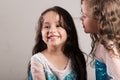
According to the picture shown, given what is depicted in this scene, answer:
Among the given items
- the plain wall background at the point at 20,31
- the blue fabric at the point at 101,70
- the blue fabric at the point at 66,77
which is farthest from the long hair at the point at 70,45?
the plain wall background at the point at 20,31

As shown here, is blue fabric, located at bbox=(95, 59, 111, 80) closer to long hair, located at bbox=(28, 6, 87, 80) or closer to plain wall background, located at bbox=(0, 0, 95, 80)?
long hair, located at bbox=(28, 6, 87, 80)

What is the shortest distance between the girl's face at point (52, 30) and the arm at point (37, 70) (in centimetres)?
9

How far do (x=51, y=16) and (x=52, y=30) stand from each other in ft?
0.17

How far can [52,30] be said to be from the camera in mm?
1043

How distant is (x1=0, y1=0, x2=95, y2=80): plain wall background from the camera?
1.51m

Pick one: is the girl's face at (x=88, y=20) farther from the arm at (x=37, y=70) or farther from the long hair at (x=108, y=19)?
the arm at (x=37, y=70)

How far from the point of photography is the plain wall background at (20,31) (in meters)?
1.51

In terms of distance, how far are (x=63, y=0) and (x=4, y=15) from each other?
331 millimetres

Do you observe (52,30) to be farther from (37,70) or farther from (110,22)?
(110,22)

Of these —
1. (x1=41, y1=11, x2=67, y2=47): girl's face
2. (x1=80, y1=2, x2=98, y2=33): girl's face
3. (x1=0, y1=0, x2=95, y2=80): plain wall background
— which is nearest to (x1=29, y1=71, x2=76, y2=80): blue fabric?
(x1=41, y1=11, x2=67, y2=47): girl's face

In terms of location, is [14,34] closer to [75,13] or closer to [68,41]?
[75,13]

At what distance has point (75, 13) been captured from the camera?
4.96ft

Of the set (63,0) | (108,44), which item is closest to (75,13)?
(63,0)

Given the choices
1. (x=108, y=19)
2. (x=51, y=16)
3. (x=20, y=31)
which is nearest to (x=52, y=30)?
(x=51, y=16)
